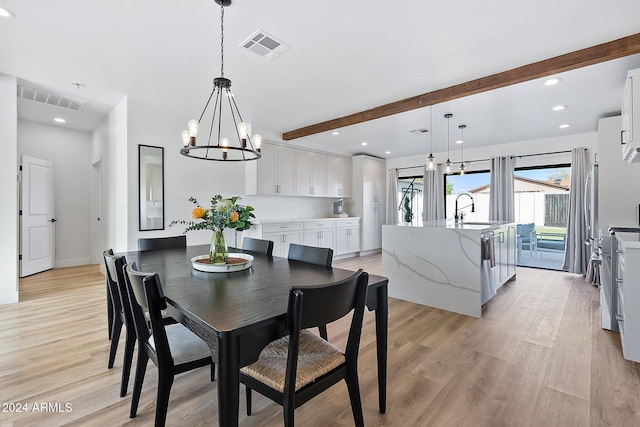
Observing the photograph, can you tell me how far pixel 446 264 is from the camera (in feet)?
10.6

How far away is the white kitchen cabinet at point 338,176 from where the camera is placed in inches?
254

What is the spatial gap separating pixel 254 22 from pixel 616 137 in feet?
15.6

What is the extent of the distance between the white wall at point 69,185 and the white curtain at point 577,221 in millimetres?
8520

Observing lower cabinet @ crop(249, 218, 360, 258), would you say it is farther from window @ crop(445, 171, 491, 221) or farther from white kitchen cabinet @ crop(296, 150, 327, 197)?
window @ crop(445, 171, 491, 221)

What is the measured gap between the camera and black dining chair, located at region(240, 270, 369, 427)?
109 centimetres

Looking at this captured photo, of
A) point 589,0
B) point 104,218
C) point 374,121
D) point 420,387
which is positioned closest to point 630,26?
point 589,0

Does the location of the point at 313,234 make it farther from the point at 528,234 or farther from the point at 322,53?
the point at 528,234

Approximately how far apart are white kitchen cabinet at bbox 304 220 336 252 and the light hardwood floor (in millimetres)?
2852

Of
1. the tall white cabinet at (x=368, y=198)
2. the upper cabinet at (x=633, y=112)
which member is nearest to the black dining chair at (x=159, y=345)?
the upper cabinet at (x=633, y=112)

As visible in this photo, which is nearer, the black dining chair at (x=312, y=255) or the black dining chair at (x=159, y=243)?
the black dining chair at (x=312, y=255)

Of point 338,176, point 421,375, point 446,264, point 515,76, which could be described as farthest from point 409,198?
point 421,375

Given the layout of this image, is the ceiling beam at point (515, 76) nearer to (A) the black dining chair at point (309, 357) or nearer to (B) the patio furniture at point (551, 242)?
(A) the black dining chair at point (309, 357)

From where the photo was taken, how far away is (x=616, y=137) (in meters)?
3.92

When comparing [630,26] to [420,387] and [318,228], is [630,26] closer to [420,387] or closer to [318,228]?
[420,387]
